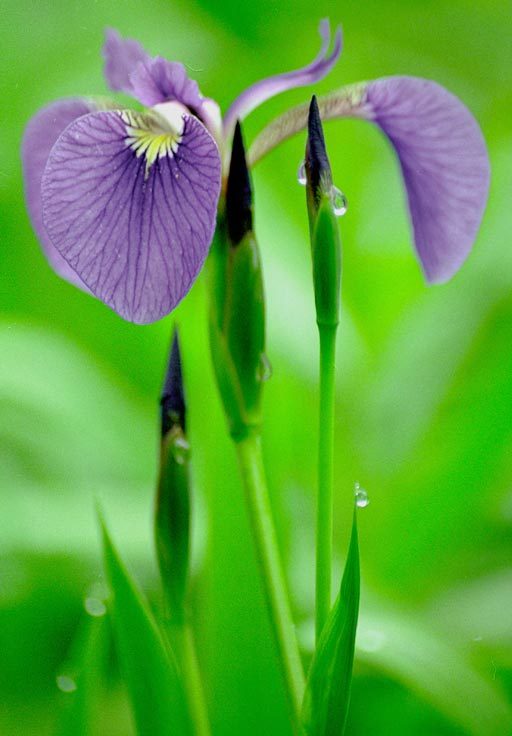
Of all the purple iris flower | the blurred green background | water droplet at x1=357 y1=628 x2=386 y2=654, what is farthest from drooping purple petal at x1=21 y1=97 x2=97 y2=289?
water droplet at x1=357 y1=628 x2=386 y2=654

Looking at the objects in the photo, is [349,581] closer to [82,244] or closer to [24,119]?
[82,244]

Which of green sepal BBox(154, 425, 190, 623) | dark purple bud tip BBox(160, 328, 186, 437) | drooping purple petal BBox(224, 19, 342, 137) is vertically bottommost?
green sepal BBox(154, 425, 190, 623)

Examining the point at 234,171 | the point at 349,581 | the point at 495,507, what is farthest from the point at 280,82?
the point at 495,507

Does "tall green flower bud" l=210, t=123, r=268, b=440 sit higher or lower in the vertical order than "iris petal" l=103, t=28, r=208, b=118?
lower

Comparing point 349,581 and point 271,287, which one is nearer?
point 349,581

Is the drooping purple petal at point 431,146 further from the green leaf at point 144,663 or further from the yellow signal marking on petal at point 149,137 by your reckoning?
the green leaf at point 144,663

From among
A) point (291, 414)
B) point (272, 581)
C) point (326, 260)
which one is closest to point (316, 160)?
point (326, 260)

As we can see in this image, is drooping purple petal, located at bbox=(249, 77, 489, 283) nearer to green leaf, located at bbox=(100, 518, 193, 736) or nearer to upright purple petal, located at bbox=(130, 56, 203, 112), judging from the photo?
upright purple petal, located at bbox=(130, 56, 203, 112)

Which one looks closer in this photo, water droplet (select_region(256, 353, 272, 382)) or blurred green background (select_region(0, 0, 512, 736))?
water droplet (select_region(256, 353, 272, 382))
